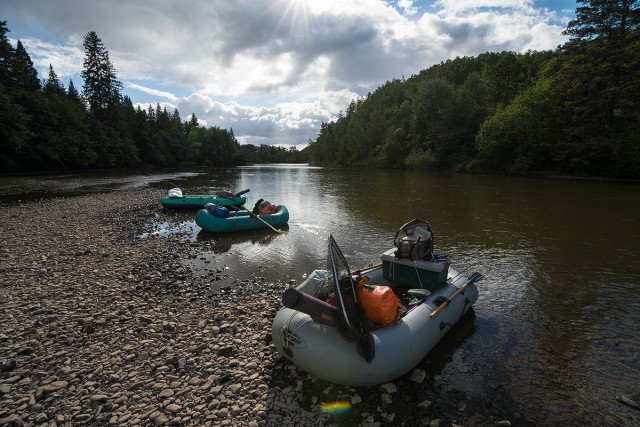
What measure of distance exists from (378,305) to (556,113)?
43194 millimetres

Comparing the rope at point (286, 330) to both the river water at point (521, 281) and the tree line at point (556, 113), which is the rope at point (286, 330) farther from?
the tree line at point (556, 113)

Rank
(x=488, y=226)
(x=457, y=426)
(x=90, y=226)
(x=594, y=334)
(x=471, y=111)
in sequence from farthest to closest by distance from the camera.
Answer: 1. (x=471, y=111)
2. (x=488, y=226)
3. (x=90, y=226)
4. (x=594, y=334)
5. (x=457, y=426)

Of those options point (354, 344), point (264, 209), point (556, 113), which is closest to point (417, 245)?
point (354, 344)

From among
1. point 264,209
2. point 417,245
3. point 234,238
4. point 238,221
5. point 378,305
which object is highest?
point 417,245

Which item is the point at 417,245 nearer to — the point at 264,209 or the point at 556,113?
the point at 264,209

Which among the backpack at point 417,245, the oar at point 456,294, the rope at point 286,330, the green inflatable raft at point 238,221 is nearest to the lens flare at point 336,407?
the rope at point 286,330

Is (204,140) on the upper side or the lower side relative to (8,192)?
upper

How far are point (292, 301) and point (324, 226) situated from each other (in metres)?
11.3

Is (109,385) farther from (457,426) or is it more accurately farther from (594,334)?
(594,334)

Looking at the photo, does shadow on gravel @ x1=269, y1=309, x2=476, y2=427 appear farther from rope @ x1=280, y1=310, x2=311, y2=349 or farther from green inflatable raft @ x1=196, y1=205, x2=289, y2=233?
green inflatable raft @ x1=196, y1=205, x2=289, y2=233

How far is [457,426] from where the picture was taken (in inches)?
156

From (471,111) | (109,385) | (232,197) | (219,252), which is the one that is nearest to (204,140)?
(471,111)

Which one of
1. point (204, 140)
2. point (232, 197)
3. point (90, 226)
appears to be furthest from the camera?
point (204, 140)

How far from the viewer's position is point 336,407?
409 centimetres
